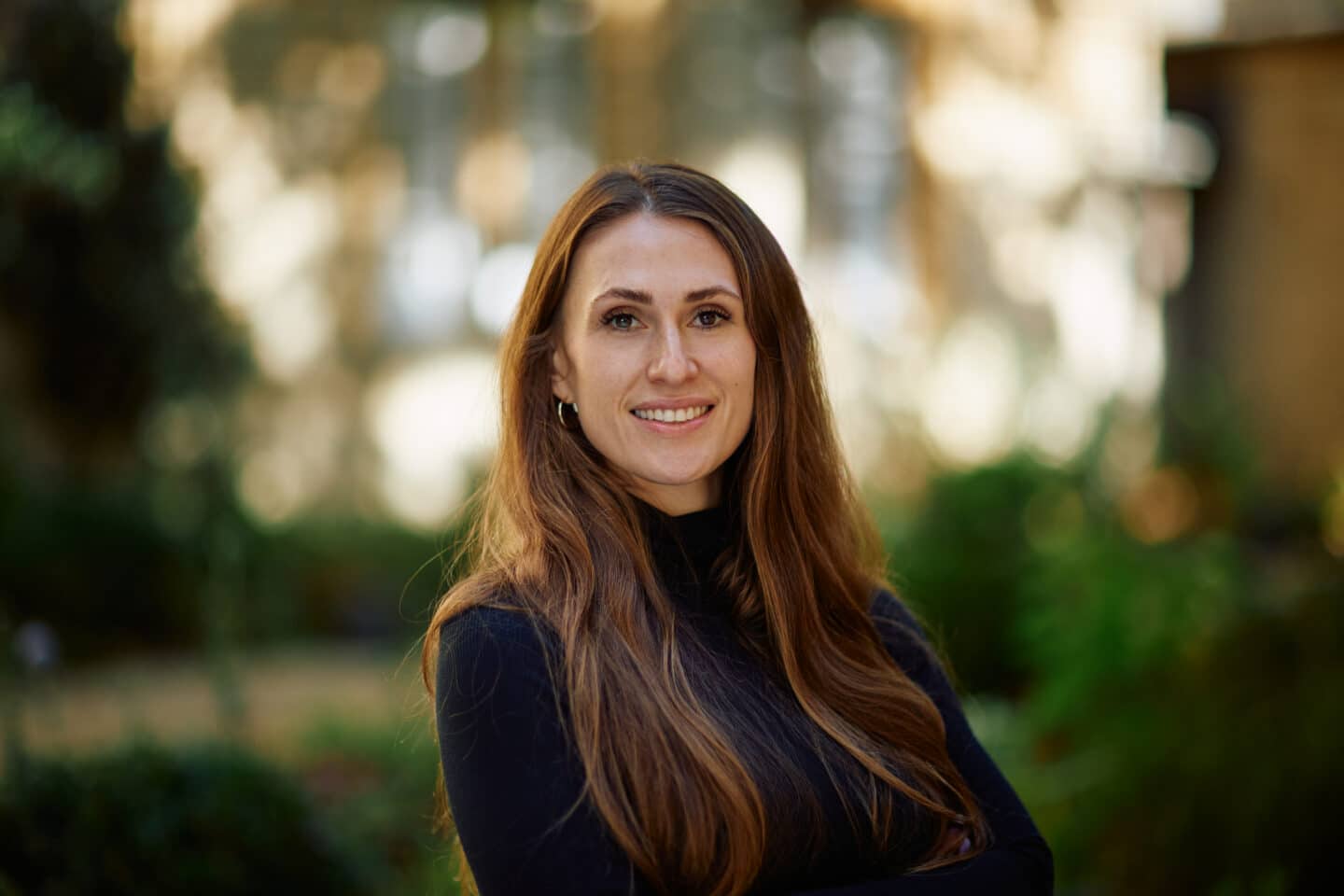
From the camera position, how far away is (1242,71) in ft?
32.7

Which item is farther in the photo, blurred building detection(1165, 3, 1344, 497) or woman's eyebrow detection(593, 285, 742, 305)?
blurred building detection(1165, 3, 1344, 497)

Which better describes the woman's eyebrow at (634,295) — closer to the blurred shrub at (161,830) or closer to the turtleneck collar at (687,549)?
the turtleneck collar at (687,549)

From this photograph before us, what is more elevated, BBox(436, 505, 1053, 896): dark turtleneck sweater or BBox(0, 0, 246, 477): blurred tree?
BBox(0, 0, 246, 477): blurred tree

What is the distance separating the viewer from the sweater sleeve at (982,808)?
1979 millimetres

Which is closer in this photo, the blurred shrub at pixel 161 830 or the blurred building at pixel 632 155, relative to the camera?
the blurred shrub at pixel 161 830

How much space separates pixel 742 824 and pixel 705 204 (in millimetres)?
931

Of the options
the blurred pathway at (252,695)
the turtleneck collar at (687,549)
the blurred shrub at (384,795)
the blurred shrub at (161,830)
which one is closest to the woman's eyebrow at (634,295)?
the turtleneck collar at (687,549)

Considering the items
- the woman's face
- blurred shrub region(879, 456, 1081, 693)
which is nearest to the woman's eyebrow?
the woman's face

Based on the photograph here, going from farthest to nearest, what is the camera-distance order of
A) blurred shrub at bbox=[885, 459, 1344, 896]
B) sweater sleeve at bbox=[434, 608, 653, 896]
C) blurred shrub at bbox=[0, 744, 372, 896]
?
Answer: 1. blurred shrub at bbox=[885, 459, 1344, 896]
2. blurred shrub at bbox=[0, 744, 372, 896]
3. sweater sleeve at bbox=[434, 608, 653, 896]

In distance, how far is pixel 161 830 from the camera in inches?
125

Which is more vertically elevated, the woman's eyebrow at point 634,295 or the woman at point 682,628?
the woman's eyebrow at point 634,295

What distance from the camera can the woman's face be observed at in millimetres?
2041

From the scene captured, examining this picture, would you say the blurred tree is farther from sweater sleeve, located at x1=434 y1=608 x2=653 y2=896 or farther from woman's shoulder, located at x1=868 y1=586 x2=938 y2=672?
sweater sleeve, located at x1=434 y1=608 x2=653 y2=896

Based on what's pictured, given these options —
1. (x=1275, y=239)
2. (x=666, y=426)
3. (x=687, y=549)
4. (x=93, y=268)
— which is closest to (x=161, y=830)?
(x=687, y=549)
